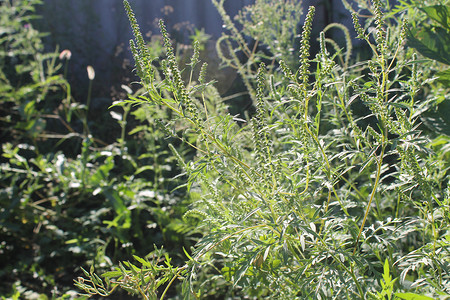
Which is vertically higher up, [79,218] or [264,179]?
[264,179]

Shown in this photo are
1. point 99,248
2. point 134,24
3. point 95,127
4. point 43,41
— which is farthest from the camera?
point 43,41

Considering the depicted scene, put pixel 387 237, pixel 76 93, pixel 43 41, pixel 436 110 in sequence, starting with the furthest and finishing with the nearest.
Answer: pixel 43 41 < pixel 76 93 < pixel 436 110 < pixel 387 237

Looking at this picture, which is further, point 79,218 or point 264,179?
point 79,218

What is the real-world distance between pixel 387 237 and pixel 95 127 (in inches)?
135

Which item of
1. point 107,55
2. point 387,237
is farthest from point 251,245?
point 107,55

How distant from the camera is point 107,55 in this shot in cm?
514

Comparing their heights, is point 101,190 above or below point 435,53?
below

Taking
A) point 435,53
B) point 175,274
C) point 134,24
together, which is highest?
point 134,24

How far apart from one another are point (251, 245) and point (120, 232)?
1621mm

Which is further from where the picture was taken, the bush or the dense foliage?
the bush

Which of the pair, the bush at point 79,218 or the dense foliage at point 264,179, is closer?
the dense foliage at point 264,179

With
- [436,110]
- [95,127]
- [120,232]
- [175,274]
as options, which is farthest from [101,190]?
[436,110]

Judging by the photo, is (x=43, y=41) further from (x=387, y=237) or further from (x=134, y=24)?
(x=387, y=237)

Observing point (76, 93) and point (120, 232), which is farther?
point (76, 93)
